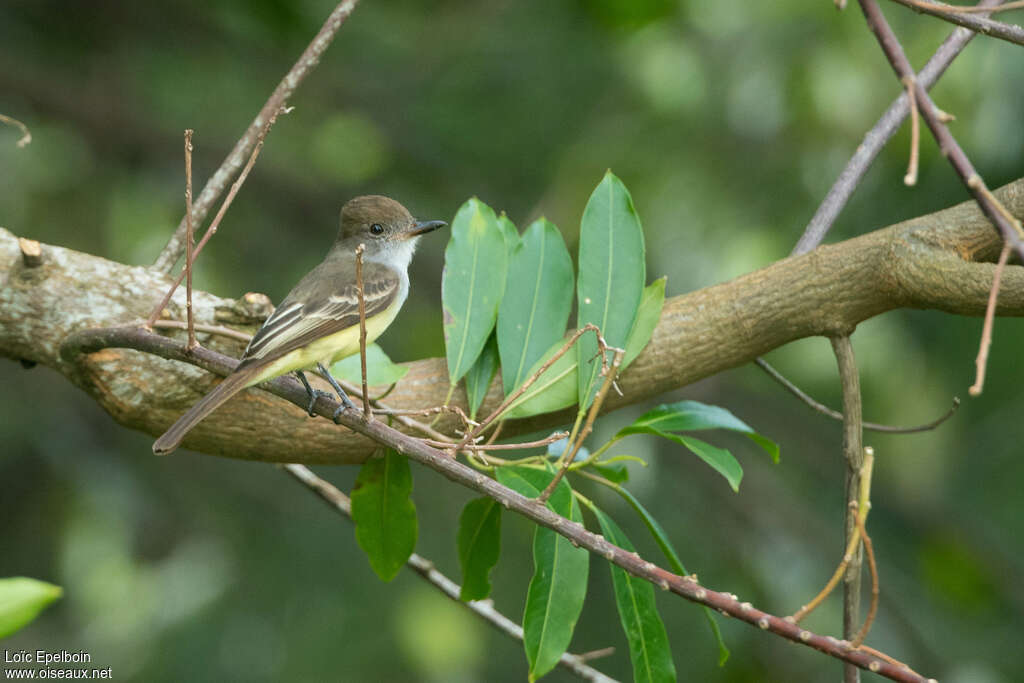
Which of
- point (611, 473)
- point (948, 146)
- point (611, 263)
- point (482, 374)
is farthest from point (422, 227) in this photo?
point (948, 146)

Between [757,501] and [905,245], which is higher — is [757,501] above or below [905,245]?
below

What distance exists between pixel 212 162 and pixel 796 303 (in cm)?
394

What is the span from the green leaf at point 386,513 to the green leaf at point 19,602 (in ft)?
4.93

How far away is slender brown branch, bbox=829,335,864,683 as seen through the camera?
102 inches

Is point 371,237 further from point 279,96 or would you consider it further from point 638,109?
point 638,109

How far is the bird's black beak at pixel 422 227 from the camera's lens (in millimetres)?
3920

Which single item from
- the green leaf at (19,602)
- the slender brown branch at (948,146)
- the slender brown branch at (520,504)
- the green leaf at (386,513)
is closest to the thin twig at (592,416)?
the slender brown branch at (520,504)

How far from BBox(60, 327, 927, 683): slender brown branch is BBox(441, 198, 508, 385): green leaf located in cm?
44

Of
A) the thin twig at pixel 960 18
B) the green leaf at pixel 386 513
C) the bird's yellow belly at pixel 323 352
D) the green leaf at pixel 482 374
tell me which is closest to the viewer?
the thin twig at pixel 960 18

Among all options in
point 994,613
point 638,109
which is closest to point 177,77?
point 638,109

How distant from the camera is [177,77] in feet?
21.2

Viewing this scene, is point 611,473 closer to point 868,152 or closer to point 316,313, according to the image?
point 316,313

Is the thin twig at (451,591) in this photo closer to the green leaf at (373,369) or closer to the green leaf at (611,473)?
the green leaf at (373,369)

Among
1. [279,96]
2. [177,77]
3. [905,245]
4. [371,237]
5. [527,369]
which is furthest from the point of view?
[177,77]
